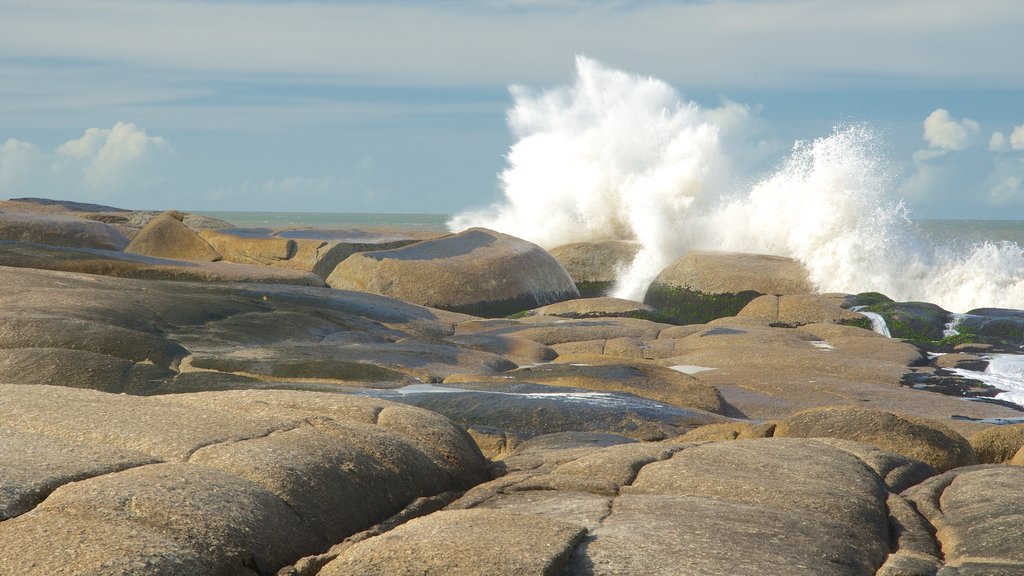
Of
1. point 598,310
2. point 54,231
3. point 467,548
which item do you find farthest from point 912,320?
point 467,548

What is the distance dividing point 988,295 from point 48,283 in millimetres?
19780

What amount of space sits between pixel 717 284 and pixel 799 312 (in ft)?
11.5

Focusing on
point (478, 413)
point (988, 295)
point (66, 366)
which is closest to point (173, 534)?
point (478, 413)

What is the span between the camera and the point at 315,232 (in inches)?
930

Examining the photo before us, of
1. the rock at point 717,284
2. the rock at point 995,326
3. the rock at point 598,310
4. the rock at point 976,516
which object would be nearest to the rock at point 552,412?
the rock at point 976,516

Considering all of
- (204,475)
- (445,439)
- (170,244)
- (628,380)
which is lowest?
(628,380)

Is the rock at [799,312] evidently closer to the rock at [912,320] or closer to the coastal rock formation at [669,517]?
the rock at [912,320]

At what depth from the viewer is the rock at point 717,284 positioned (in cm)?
2123

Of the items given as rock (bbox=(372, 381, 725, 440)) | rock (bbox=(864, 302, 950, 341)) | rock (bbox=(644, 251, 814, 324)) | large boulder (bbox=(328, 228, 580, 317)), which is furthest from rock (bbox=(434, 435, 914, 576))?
rock (bbox=(644, 251, 814, 324))

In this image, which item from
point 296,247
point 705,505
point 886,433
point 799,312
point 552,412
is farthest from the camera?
point 296,247

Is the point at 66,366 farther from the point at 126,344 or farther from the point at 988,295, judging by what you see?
the point at 988,295

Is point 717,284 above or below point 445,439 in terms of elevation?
below

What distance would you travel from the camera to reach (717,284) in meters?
21.5

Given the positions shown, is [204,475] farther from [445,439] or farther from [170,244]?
[170,244]
